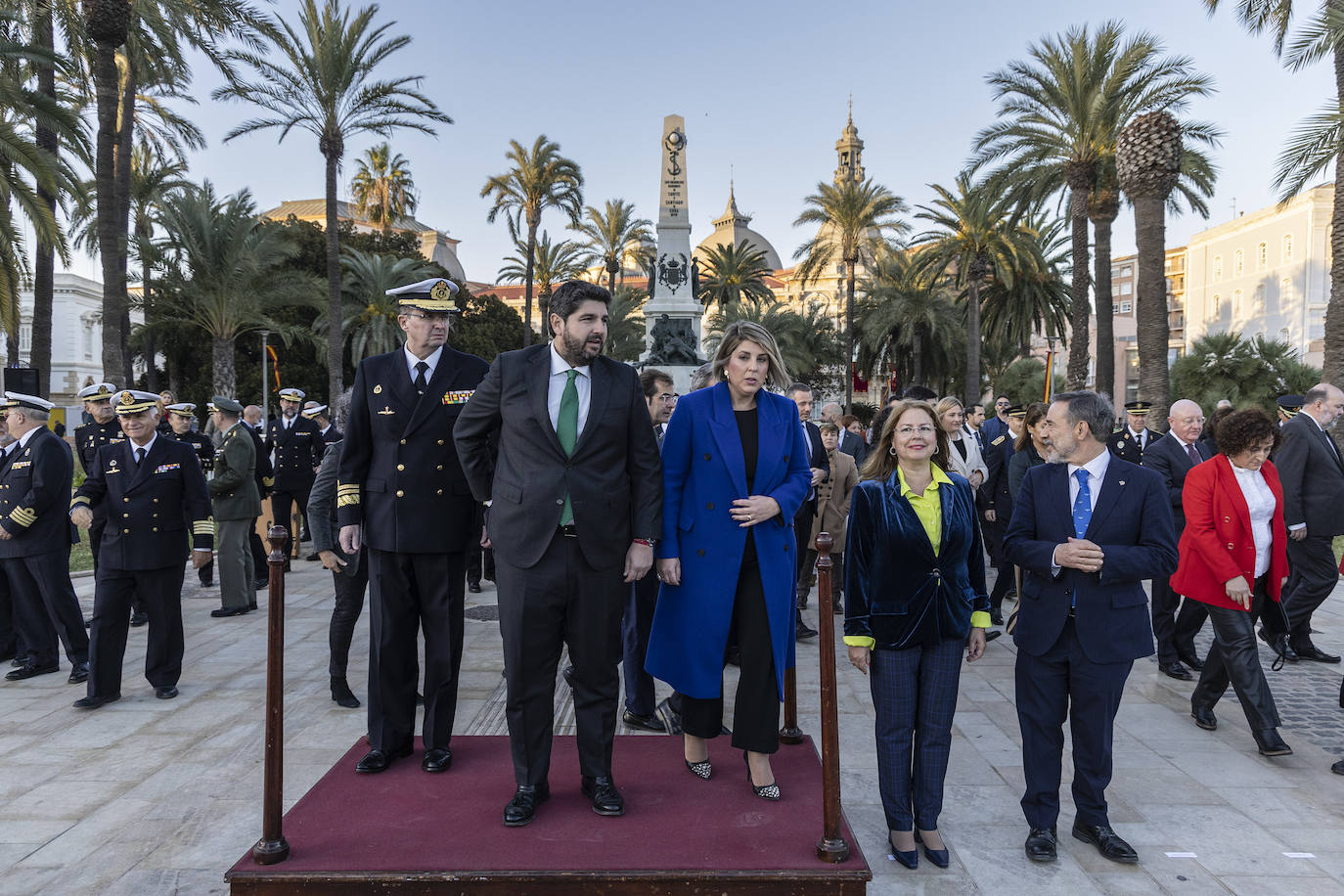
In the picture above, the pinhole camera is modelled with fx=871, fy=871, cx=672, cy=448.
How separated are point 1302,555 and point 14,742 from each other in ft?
29.1

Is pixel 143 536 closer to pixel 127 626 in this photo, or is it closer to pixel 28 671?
pixel 127 626

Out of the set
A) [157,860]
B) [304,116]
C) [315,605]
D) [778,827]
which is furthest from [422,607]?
[304,116]

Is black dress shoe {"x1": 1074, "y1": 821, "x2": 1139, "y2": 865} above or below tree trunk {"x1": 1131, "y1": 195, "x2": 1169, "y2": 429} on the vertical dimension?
below

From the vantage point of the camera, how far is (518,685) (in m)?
3.45

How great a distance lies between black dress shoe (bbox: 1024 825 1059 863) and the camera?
12.0 ft

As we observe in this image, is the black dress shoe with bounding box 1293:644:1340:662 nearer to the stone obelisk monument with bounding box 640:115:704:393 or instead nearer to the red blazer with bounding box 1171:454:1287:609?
the red blazer with bounding box 1171:454:1287:609

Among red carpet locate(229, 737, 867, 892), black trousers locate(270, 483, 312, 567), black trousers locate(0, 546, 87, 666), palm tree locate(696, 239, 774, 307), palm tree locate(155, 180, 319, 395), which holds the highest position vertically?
palm tree locate(696, 239, 774, 307)

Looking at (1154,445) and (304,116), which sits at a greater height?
(304,116)

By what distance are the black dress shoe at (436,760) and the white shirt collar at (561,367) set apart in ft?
5.92

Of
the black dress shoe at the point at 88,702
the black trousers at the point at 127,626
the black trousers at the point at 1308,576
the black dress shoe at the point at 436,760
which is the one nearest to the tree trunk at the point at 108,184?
the black trousers at the point at 127,626

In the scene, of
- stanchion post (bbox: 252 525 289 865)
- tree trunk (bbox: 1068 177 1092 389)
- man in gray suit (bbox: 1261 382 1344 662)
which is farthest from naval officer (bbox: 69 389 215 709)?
tree trunk (bbox: 1068 177 1092 389)

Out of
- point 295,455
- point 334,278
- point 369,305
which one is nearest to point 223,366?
point 369,305

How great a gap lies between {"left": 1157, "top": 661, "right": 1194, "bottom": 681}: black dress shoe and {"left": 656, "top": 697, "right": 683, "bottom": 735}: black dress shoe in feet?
12.7

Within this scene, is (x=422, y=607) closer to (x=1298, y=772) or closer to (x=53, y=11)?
(x=1298, y=772)
